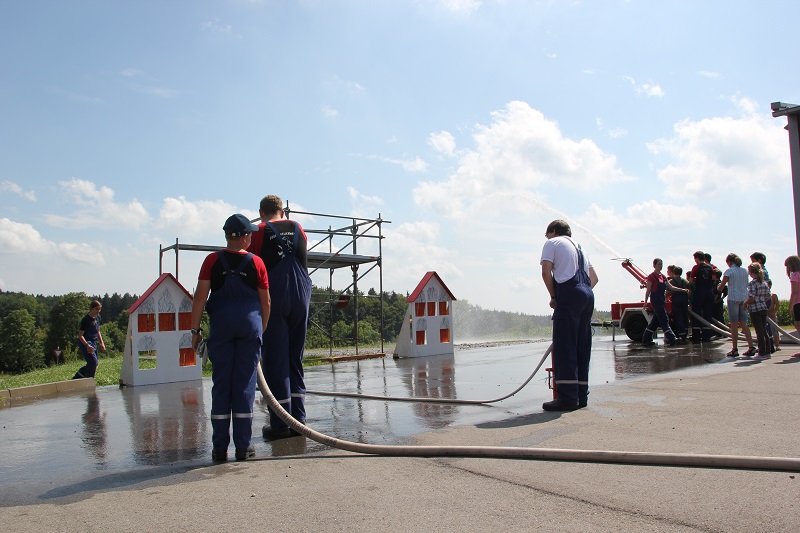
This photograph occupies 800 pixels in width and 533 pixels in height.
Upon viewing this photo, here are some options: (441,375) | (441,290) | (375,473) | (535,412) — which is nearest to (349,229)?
(441,290)

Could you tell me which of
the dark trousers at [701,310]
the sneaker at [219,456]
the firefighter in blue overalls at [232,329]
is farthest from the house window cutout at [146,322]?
the dark trousers at [701,310]

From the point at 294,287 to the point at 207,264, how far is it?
89cm

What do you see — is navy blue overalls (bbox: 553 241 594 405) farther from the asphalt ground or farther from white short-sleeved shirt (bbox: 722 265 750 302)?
white short-sleeved shirt (bbox: 722 265 750 302)

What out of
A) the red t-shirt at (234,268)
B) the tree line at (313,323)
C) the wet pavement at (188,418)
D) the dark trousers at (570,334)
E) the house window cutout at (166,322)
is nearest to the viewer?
the wet pavement at (188,418)

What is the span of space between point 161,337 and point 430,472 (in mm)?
9319

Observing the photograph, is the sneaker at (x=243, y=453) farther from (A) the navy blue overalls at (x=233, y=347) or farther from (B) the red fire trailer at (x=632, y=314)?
(B) the red fire trailer at (x=632, y=314)

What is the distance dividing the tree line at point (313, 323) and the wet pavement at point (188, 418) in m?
5.71

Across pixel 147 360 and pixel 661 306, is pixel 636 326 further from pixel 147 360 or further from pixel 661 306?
pixel 147 360

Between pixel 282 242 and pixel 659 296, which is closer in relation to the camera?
pixel 282 242

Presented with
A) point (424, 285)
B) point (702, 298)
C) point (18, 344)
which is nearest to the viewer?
point (702, 298)

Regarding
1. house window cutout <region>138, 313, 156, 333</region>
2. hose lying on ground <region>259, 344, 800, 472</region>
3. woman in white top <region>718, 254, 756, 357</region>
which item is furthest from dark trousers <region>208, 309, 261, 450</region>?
woman in white top <region>718, 254, 756, 357</region>

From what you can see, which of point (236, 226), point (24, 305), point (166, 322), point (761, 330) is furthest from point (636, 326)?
point (24, 305)

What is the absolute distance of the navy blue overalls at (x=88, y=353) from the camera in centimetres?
1172

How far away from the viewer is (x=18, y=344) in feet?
253
